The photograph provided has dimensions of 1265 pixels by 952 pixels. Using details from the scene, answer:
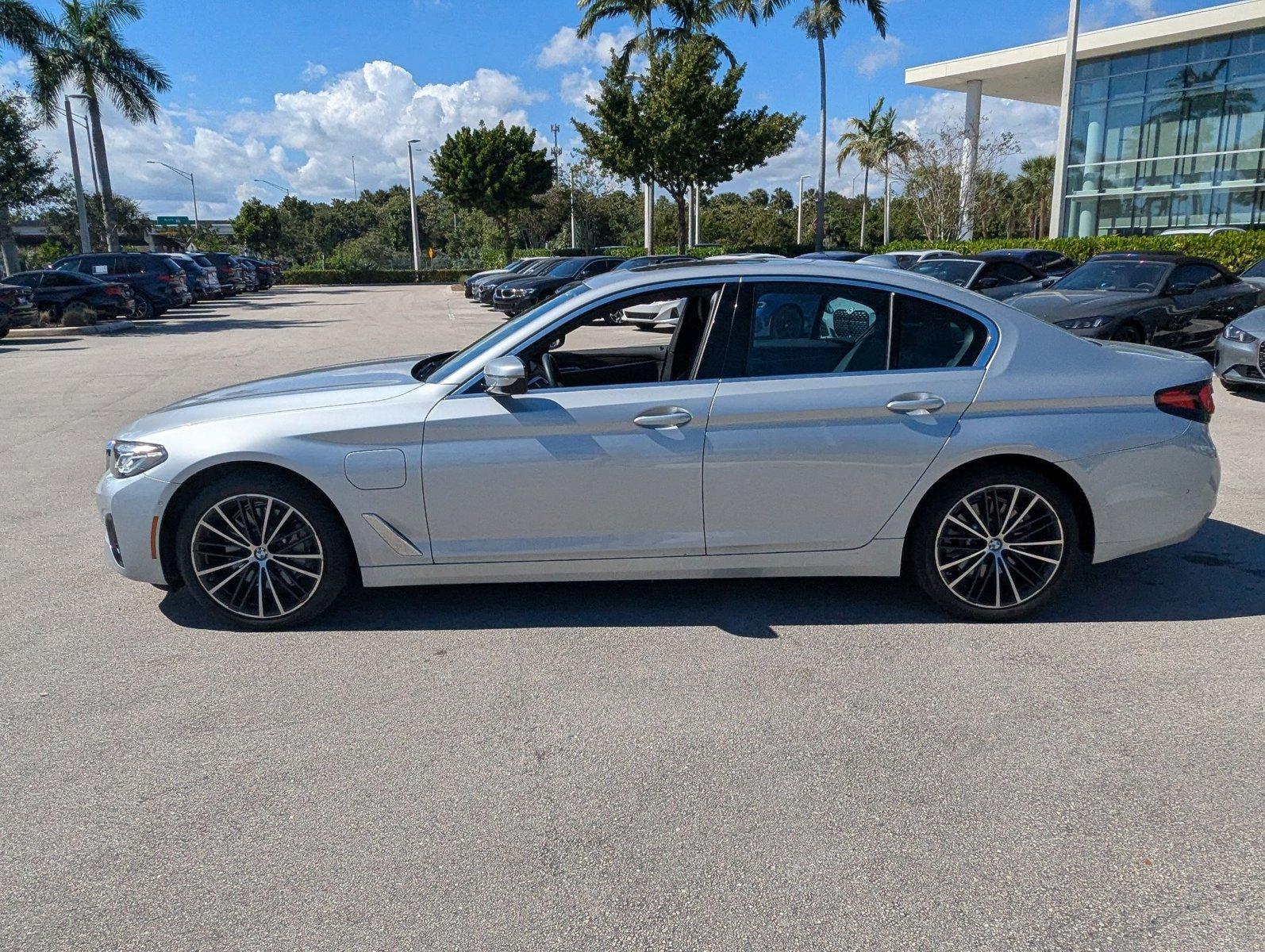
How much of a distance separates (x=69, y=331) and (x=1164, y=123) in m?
35.2

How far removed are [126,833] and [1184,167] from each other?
128ft

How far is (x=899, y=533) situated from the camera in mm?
4434

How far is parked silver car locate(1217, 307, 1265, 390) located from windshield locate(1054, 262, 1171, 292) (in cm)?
155

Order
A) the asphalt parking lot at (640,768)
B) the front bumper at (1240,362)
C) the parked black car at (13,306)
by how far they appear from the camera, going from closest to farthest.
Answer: the asphalt parking lot at (640,768) < the front bumper at (1240,362) < the parked black car at (13,306)

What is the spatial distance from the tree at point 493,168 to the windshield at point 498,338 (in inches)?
2066

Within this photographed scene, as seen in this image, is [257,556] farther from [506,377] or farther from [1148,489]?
[1148,489]

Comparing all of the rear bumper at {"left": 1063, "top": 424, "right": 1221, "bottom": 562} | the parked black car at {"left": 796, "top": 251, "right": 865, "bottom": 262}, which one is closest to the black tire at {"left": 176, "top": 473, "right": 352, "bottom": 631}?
the rear bumper at {"left": 1063, "top": 424, "right": 1221, "bottom": 562}

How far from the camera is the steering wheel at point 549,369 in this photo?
470 cm

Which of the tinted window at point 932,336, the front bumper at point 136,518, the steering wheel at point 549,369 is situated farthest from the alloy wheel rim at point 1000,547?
the front bumper at point 136,518

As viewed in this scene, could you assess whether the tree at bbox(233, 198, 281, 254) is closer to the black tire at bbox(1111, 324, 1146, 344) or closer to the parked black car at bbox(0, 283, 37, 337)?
the parked black car at bbox(0, 283, 37, 337)

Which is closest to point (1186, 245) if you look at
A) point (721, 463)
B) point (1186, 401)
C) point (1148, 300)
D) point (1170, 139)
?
point (1170, 139)

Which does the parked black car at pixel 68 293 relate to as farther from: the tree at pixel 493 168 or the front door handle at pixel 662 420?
the tree at pixel 493 168

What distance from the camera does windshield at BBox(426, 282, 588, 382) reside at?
4.52m

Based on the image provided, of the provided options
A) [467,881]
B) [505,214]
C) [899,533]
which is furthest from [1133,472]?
[505,214]
